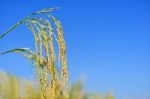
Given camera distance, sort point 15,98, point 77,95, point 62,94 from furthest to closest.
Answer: point 77,95 → point 15,98 → point 62,94

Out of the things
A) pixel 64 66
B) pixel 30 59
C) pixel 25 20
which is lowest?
pixel 64 66

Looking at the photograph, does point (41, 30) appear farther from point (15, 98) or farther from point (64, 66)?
point (15, 98)

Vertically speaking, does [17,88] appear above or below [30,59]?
above

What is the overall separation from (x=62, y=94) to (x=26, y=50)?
0.69 meters

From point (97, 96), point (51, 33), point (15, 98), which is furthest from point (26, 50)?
point (97, 96)

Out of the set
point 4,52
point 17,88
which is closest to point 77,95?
point 17,88

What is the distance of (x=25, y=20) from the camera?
3309 mm

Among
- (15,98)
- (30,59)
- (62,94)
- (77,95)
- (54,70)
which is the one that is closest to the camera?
(62,94)

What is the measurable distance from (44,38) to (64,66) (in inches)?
11.7

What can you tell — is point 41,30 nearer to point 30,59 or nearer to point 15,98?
point 30,59

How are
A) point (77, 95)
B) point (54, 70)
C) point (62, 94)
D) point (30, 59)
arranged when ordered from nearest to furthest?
point (62, 94) < point (54, 70) < point (30, 59) < point (77, 95)

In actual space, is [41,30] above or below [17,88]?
below

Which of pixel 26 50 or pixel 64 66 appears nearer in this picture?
pixel 64 66

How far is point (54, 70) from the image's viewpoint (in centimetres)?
291
